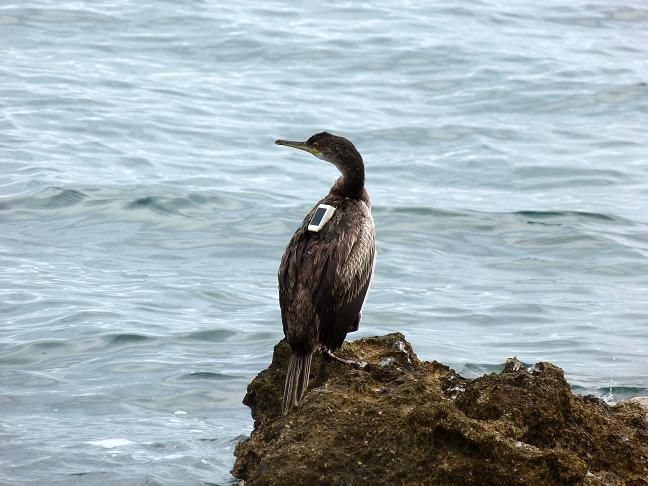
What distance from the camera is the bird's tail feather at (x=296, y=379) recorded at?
656 centimetres

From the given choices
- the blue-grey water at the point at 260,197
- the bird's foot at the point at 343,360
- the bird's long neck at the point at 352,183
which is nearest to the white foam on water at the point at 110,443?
the blue-grey water at the point at 260,197

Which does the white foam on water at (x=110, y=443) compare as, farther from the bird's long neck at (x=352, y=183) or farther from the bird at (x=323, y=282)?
the bird's long neck at (x=352, y=183)

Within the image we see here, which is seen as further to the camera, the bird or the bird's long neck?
the bird's long neck

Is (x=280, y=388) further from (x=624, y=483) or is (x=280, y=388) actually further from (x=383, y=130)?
(x=383, y=130)

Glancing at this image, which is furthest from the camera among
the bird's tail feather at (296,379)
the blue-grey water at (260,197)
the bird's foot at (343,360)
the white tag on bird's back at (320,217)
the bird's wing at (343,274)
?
the blue-grey water at (260,197)

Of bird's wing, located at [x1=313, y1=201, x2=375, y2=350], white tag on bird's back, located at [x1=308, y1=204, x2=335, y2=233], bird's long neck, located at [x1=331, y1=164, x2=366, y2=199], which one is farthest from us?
bird's long neck, located at [x1=331, y1=164, x2=366, y2=199]

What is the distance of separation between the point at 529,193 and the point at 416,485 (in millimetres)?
11390

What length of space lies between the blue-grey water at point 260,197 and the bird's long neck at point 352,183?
1857 mm

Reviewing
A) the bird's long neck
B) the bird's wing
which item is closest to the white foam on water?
the bird's wing

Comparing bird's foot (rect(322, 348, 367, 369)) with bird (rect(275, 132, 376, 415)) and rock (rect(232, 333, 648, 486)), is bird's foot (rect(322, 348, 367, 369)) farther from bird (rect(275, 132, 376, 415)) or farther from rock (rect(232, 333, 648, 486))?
rock (rect(232, 333, 648, 486))

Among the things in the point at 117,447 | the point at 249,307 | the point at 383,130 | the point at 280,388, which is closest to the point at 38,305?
the point at 249,307

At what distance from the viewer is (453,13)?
26.6m

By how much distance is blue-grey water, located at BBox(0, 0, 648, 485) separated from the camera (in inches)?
387

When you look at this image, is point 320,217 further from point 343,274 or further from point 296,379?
point 296,379
